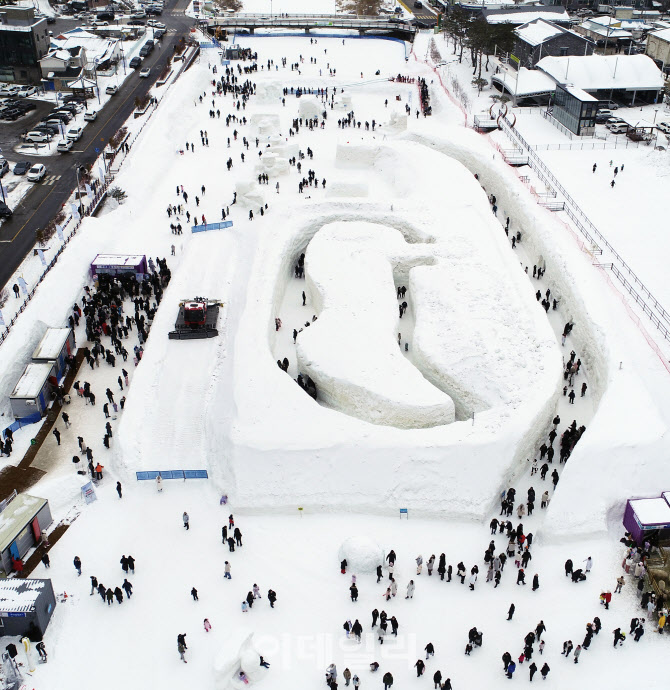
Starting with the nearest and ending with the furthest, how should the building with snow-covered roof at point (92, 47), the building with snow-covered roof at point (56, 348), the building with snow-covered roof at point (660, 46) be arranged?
the building with snow-covered roof at point (56, 348)
the building with snow-covered roof at point (660, 46)
the building with snow-covered roof at point (92, 47)

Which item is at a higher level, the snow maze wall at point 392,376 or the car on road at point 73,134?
the snow maze wall at point 392,376

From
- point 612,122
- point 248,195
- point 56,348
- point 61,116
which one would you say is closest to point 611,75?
point 612,122

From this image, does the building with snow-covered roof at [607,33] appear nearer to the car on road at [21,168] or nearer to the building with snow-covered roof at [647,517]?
the car on road at [21,168]

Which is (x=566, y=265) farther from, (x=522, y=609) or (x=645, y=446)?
→ (x=522, y=609)

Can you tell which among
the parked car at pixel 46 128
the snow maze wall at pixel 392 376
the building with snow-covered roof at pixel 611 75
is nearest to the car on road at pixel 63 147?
the parked car at pixel 46 128

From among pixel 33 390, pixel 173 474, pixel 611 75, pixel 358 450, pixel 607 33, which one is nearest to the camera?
pixel 358 450

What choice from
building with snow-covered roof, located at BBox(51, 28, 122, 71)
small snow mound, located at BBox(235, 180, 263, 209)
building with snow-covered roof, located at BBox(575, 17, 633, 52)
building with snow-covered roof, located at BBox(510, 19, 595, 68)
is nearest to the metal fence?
small snow mound, located at BBox(235, 180, 263, 209)

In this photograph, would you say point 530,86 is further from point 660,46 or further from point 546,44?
point 660,46

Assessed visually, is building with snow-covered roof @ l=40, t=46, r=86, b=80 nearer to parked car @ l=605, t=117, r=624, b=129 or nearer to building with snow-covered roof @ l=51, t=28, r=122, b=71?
building with snow-covered roof @ l=51, t=28, r=122, b=71
